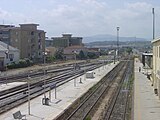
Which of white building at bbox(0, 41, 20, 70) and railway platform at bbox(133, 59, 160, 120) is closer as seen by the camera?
railway platform at bbox(133, 59, 160, 120)

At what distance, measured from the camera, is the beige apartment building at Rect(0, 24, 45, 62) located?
8862 centimetres

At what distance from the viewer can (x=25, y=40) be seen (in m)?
89.8

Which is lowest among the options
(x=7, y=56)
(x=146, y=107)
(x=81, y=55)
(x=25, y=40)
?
(x=146, y=107)

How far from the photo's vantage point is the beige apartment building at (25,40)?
88625mm

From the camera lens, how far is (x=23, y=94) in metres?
32.7

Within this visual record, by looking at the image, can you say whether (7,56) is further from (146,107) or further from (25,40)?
(146,107)

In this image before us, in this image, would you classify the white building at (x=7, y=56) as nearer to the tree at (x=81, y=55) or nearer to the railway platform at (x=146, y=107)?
the railway platform at (x=146, y=107)

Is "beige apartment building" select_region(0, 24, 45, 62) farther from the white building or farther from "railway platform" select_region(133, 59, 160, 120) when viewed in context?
"railway platform" select_region(133, 59, 160, 120)

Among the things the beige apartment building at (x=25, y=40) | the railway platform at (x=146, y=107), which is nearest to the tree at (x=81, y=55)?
the beige apartment building at (x=25, y=40)

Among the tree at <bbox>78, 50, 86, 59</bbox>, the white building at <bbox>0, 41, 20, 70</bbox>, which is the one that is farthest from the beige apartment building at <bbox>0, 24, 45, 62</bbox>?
the tree at <bbox>78, 50, 86, 59</bbox>

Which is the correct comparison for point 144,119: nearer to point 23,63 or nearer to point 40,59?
point 23,63

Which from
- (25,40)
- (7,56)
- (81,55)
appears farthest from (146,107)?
(81,55)

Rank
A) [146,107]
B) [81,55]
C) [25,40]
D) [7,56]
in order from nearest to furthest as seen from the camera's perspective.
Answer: [146,107] → [7,56] → [25,40] → [81,55]

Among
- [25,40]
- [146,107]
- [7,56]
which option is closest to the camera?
[146,107]
